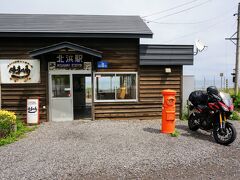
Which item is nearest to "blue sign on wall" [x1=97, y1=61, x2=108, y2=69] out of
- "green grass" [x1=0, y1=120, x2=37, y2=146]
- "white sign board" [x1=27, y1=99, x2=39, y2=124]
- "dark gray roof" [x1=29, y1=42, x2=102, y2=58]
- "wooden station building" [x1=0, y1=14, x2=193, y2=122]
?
"wooden station building" [x1=0, y1=14, x2=193, y2=122]

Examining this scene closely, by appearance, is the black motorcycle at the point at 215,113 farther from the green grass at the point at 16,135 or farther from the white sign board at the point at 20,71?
the white sign board at the point at 20,71

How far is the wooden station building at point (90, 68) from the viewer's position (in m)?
10.0

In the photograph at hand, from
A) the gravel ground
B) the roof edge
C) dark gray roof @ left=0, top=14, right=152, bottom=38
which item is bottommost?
the gravel ground

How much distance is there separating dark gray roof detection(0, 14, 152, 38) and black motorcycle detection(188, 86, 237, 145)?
3870 mm

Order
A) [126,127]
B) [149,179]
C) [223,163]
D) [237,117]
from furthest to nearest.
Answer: [237,117], [126,127], [223,163], [149,179]

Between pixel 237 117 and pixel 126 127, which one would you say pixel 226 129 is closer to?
pixel 126 127

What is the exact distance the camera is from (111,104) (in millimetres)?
10531

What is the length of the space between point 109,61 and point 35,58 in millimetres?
3149

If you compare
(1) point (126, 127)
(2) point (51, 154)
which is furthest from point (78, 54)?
(2) point (51, 154)

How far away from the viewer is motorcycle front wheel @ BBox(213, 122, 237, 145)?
662 centimetres

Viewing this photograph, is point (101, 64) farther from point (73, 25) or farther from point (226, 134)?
point (226, 134)

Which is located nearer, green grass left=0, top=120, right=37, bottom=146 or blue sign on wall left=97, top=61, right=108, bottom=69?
green grass left=0, top=120, right=37, bottom=146

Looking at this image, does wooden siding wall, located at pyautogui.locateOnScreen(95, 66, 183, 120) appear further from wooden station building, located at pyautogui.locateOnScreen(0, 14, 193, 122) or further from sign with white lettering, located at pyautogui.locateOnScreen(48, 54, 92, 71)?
sign with white lettering, located at pyautogui.locateOnScreen(48, 54, 92, 71)

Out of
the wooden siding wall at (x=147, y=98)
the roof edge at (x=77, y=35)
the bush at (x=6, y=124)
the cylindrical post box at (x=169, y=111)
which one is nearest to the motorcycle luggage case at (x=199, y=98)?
the cylindrical post box at (x=169, y=111)
